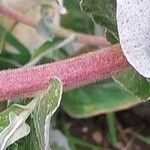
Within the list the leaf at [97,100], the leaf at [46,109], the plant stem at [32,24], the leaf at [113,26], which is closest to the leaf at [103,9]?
the leaf at [113,26]

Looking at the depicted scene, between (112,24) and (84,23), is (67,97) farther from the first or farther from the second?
(112,24)

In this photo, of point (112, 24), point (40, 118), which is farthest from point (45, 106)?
point (112, 24)

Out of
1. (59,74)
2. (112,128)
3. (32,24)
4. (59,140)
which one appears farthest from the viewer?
(112,128)

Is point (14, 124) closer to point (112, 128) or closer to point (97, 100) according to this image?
point (97, 100)

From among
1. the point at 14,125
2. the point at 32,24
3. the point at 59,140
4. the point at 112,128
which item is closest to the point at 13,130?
the point at 14,125

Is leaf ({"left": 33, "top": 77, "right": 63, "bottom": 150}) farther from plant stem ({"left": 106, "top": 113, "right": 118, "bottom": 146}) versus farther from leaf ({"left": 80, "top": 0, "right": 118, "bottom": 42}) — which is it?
plant stem ({"left": 106, "top": 113, "right": 118, "bottom": 146})

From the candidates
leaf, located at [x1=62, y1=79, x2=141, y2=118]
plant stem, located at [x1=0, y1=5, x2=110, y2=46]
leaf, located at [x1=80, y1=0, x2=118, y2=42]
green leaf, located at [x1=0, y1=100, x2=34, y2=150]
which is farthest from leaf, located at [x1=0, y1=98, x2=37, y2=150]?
leaf, located at [x1=62, y1=79, x2=141, y2=118]
